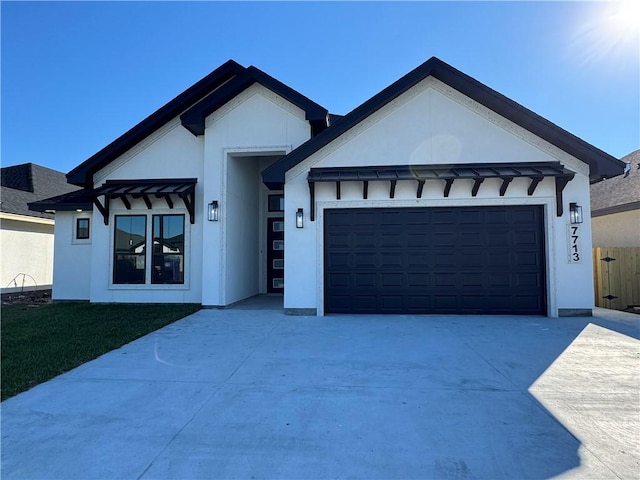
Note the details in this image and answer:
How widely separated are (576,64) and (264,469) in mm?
11522

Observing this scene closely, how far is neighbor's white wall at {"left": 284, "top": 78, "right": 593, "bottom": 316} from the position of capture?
8.30 m

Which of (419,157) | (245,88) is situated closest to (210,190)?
(245,88)

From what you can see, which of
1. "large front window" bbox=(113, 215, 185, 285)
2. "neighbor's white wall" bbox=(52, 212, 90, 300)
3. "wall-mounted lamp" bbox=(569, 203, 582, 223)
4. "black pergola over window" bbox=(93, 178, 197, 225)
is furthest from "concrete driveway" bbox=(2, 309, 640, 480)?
"neighbor's white wall" bbox=(52, 212, 90, 300)

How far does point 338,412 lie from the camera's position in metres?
3.42

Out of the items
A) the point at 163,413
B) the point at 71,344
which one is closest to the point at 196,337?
the point at 71,344

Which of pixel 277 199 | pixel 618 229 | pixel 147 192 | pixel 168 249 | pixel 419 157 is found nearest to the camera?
pixel 419 157

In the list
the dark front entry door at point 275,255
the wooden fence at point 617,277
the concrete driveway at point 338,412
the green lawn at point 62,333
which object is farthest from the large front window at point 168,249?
the wooden fence at point 617,277

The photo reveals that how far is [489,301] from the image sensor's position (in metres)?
8.36

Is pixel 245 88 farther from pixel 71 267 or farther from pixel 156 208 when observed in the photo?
pixel 71 267

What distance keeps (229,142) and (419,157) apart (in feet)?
17.2

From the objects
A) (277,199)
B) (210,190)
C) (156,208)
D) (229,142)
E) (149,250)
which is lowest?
(149,250)

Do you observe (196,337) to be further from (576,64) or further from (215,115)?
(576,64)

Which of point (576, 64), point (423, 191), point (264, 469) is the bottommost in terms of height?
point (264, 469)

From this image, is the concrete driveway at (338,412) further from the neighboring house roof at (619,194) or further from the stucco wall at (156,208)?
the neighboring house roof at (619,194)
